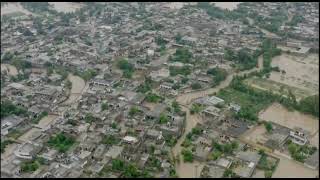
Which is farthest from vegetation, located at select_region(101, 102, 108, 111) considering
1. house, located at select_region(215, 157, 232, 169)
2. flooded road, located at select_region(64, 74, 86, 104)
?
house, located at select_region(215, 157, 232, 169)

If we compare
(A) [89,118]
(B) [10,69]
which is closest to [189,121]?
(A) [89,118]

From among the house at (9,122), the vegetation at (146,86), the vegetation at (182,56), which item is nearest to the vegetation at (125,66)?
the vegetation at (146,86)

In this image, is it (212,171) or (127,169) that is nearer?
(127,169)

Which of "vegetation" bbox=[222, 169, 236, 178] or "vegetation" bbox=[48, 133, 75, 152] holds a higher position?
"vegetation" bbox=[48, 133, 75, 152]

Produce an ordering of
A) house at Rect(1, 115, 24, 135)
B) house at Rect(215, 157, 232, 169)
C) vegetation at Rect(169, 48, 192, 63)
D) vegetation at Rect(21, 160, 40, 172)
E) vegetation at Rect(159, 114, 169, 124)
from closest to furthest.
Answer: vegetation at Rect(21, 160, 40, 172) < house at Rect(215, 157, 232, 169) < house at Rect(1, 115, 24, 135) < vegetation at Rect(159, 114, 169, 124) < vegetation at Rect(169, 48, 192, 63)

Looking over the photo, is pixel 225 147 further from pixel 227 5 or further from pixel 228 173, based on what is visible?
pixel 227 5

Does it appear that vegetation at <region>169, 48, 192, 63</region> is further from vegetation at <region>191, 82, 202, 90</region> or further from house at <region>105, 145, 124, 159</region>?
house at <region>105, 145, 124, 159</region>
